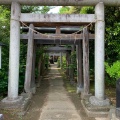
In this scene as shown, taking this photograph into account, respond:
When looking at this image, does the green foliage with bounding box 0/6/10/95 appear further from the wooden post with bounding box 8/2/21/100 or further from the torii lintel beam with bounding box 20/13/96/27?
the torii lintel beam with bounding box 20/13/96/27

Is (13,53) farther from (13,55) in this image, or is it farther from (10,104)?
(10,104)

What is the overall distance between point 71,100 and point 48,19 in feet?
13.9

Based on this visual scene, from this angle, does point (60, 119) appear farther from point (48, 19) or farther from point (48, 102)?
point (48, 19)

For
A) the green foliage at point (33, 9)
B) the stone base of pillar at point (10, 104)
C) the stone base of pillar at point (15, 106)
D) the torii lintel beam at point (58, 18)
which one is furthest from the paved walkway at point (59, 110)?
the green foliage at point (33, 9)

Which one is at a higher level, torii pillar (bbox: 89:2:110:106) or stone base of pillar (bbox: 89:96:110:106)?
torii pillar (bbox: 89:2:110:106)

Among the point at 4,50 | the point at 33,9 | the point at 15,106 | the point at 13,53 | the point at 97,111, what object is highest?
the point at 33,9

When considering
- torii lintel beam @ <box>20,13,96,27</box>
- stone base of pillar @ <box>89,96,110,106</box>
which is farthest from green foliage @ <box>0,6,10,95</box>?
stone base of pillar @ <box>89,96,110,106</box>

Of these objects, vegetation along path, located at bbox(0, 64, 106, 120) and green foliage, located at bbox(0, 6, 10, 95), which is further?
green foliage, located at bbox(0, 6, 10, 95)

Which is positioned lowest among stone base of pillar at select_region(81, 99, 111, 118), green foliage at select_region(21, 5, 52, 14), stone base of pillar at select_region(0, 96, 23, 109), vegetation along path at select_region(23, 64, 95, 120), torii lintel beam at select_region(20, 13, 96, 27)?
vegetation along path at select_region(23, 64, 95, 120)

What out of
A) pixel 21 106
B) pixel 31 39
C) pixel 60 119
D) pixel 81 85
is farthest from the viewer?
pixel 81 85

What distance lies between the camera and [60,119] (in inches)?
284

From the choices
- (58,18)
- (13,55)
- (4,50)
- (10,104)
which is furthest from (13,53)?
(4,50)

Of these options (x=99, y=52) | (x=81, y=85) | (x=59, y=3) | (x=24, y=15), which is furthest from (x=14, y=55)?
(x=81, y=85)

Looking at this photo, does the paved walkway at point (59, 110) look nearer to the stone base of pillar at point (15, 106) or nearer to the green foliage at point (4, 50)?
the stone base of pillar at point (15, 106)
